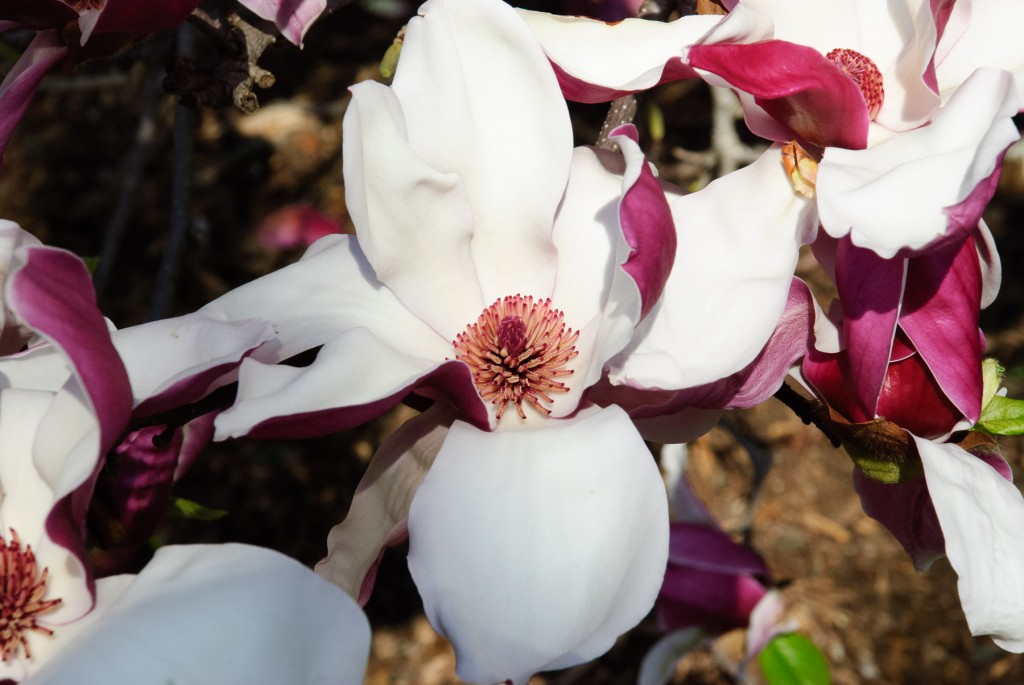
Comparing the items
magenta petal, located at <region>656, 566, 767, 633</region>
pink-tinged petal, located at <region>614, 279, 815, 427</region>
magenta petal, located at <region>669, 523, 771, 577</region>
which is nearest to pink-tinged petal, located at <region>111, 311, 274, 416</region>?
pink-tinged petal, located at <region>614, 279, 815, 427</region>

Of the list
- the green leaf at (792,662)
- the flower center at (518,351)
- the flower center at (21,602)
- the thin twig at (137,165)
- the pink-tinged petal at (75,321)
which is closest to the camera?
the pink-tinged petal at (75,321)

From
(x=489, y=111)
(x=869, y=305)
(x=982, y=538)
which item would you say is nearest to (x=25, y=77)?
(x=489, y=111)

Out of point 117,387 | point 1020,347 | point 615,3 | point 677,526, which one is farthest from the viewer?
point 1020,347

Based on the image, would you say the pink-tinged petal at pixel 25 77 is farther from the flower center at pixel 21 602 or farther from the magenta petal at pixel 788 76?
the magenta petal at pixel 788 76

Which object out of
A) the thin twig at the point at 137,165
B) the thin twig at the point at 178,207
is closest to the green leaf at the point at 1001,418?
the thin twig at the point at 178,207

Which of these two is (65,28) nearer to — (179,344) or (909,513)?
(179,344)

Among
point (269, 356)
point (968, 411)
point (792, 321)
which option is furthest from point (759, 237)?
point (269, 356)

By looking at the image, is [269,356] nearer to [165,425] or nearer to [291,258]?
[165,425]
